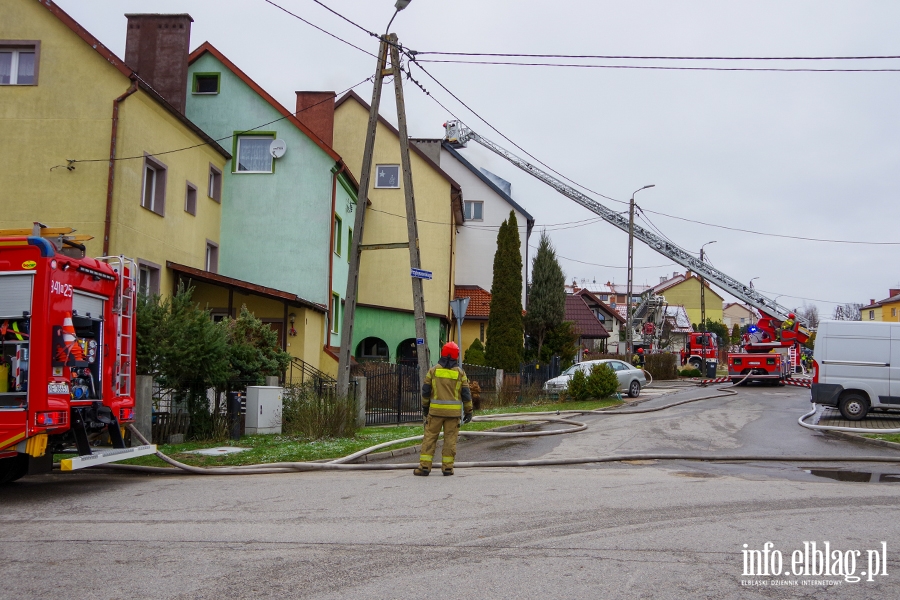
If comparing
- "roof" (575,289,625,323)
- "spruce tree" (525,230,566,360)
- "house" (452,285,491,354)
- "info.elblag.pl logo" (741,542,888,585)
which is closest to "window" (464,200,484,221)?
"house" (452,285,491,354)

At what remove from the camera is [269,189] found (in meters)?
24.3

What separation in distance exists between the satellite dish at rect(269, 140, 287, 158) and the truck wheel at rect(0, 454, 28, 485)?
16.0 meters

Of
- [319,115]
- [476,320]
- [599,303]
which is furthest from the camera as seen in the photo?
[599,303]

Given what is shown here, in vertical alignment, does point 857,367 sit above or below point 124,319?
below

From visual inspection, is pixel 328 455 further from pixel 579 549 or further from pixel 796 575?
pixel 796 575

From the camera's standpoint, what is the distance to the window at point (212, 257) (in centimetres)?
2361

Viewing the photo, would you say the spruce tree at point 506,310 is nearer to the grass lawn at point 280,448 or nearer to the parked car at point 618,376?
the parked car at point 618,376

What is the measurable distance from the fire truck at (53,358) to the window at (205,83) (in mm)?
15832

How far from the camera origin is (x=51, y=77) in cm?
1750

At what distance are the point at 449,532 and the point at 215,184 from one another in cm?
1964

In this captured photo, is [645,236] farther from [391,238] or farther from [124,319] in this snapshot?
[124,319]

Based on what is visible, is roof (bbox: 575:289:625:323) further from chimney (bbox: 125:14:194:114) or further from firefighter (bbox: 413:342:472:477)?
firefighter (bbox: 413:342:472:477)

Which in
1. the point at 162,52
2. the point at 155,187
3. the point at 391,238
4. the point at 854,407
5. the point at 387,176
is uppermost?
the point at 162,52

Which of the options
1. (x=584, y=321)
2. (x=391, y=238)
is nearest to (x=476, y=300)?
(x=391, y=238)
